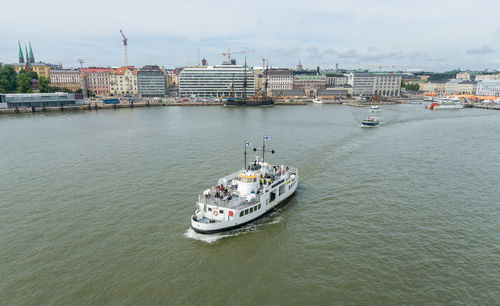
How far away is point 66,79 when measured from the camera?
606ft

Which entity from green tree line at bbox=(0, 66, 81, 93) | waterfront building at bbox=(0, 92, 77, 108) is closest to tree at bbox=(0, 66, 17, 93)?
green tree line at bbox=(0, 66, 81, 93)

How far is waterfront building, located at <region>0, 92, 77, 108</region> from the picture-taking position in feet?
360

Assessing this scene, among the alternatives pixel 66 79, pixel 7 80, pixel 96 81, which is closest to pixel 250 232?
pixel 7 80

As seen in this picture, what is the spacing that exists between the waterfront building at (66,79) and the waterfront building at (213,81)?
6517 cm

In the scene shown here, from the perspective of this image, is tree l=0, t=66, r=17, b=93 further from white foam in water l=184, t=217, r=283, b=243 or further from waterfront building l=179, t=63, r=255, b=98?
white foam in water l=184, t=217, r=283, b=243

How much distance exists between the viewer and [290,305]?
1839cm

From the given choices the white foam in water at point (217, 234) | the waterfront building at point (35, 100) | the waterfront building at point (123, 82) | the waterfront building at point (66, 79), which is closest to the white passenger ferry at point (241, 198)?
the white foam in water at point (217, 234)

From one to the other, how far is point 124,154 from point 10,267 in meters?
30.8

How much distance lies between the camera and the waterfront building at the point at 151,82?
180 metres

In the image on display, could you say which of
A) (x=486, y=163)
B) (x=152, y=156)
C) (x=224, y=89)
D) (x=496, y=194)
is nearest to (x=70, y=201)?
(x=152, y=156)

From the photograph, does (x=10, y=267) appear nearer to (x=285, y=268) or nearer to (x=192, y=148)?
(x=285, y=268)

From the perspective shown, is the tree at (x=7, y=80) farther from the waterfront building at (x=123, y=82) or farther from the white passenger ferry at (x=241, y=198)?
the white passenger ferry at (x=241, y=198)

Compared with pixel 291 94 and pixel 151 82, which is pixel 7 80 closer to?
pixel 151 82

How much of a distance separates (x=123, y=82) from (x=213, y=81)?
55.3m
